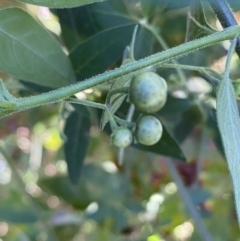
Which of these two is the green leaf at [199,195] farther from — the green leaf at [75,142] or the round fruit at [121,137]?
the round fruit at [121,137]

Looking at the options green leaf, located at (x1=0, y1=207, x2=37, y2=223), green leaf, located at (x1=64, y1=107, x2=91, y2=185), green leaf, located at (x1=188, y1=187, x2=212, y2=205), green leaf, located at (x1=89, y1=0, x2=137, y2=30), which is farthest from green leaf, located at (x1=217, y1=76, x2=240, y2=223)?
green leaf, located at (x1=0, y1=207, x2=37, y2=223)

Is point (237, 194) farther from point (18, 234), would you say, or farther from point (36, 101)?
point (18, 234)

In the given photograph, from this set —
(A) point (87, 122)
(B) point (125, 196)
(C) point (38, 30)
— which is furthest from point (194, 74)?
(C) point (38, 30)

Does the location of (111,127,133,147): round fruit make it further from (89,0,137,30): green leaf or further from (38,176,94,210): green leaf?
(38,176,94,210): green leaf

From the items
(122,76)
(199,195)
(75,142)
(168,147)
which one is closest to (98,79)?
(122,76)

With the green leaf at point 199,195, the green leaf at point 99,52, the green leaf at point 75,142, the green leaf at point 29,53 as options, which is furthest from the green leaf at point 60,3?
the green leaf at point 199,195

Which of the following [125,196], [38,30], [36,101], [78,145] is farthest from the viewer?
[125,196]
